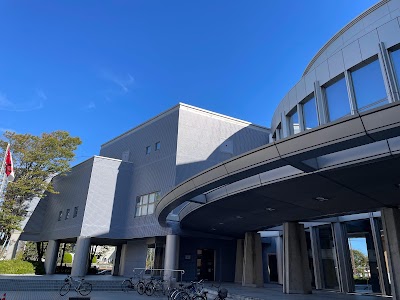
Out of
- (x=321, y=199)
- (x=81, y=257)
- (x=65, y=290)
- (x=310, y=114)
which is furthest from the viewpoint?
(x=81, y=257)

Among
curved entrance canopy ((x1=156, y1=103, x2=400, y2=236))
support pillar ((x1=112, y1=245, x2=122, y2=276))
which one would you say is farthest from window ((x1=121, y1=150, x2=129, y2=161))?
curved entrance canopy ((x1=156, y1=103, x2=400, y2=236))

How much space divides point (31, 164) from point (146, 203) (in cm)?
1245

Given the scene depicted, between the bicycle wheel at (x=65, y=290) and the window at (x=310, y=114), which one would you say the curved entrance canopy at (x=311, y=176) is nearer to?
the window at (x=310, y=114)

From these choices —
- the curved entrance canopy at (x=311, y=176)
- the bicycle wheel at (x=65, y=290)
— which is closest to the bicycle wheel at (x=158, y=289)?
the bicycle wheel at (x=65, y=290)

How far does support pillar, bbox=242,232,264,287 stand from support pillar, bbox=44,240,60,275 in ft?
59.0

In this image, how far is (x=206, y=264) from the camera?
25.6 m

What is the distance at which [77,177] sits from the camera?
28.8 meters

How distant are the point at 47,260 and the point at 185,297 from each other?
20.9 meters

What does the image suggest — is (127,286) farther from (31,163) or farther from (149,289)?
(31,163)

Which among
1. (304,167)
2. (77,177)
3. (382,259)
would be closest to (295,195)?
(304,167)

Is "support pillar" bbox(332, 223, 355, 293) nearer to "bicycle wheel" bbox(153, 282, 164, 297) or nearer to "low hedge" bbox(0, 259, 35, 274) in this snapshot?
"bicycle wheel" bbox(153, 282, 164, 297)

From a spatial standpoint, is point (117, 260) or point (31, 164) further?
point (117, 260)

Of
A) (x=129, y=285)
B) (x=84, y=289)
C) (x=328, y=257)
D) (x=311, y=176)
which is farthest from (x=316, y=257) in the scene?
(x=311, y=176)

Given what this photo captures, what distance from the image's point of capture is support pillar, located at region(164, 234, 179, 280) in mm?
20172
